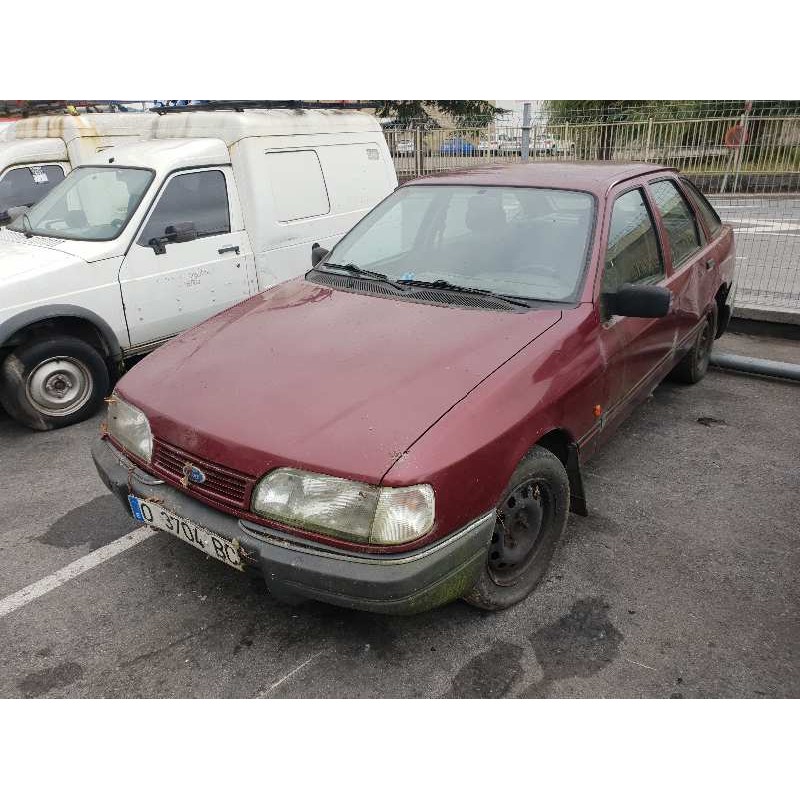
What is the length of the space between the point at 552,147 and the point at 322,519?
703cm

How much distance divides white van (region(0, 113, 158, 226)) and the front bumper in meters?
5.89

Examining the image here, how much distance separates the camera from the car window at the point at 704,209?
15.2 feet

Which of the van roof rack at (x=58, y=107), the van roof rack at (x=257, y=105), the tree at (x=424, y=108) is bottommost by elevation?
the tree at (x=424, y=108)

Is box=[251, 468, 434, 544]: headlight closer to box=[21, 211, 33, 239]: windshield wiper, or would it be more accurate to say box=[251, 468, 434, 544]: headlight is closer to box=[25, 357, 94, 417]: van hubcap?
box=[25, 357, 94, 417]: van hubcap

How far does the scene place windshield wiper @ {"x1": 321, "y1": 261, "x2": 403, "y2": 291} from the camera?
130 inches

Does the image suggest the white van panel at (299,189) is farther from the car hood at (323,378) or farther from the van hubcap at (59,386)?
the car hood at (323,378)

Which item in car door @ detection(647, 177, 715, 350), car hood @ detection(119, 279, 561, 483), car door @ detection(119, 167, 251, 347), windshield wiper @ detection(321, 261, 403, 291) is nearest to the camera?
car hood @ detection(119, 279, 561, 483)

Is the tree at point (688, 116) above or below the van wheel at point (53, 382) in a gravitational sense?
above

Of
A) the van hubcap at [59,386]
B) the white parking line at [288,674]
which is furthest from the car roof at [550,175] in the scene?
the van hubcap at [59,386]

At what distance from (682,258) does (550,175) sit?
1.14m

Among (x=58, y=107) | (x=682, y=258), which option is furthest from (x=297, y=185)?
(x=58, y=107)

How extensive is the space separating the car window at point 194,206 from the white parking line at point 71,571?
2.49 metres

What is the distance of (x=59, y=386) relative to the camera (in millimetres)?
4668

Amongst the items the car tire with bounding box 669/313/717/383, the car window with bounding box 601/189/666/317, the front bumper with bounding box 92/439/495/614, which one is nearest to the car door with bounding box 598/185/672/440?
the car window with bounding box 601/189/666/317
